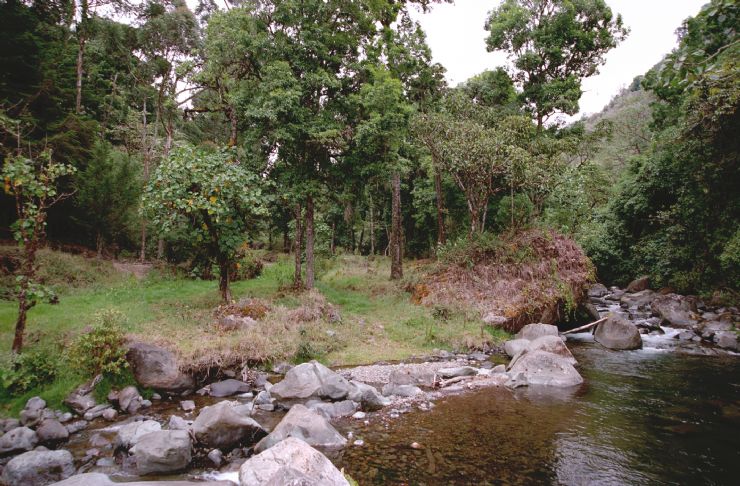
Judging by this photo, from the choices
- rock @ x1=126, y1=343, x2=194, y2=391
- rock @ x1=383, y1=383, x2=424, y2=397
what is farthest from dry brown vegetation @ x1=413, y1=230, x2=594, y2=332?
rock @ x1=126, y1=343, x2=194, y2=391

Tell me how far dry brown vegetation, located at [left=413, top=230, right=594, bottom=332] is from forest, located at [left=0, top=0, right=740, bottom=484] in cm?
11

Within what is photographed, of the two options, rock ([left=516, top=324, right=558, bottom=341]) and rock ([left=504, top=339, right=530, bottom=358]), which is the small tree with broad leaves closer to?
rock ([left=504, top=339, right=530, bottom=358])

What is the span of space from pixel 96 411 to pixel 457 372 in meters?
9.30

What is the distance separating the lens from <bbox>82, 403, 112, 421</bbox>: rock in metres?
8.98

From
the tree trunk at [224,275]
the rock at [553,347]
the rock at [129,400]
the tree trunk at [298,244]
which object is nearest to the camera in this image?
the rock at [129,400]

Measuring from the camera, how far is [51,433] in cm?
798

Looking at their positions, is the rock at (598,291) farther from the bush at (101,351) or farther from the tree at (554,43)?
the bush at (101,351)

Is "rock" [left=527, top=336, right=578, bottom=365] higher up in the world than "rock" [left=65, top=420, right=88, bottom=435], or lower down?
higher up

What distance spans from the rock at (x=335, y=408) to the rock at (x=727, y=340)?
616 inches

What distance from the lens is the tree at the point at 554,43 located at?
28078mm

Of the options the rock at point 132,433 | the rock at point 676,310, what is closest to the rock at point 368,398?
the rock at point 132,433

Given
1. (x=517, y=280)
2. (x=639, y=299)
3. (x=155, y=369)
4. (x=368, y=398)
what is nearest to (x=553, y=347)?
(x=368, y=398)

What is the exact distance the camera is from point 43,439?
789 cm

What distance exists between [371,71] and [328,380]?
1318 centimetres
